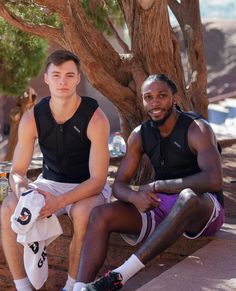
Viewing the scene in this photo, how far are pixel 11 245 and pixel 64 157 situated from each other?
0.69 metres

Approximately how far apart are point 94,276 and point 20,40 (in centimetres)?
616

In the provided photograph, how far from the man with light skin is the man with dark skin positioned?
0.19 m

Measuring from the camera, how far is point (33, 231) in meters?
4.19

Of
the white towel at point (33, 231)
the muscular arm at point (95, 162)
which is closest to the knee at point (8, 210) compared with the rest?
the white towel at point (33, 231)

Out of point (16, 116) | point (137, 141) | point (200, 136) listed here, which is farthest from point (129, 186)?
point (16, 116)

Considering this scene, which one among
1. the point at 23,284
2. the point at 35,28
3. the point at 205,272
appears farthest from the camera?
the point at 35,28

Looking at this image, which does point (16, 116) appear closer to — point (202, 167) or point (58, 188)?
point (58, 188)

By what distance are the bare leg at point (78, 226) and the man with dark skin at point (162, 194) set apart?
10cm

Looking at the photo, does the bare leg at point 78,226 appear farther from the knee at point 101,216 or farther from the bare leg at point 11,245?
the bare leg at point 11,245

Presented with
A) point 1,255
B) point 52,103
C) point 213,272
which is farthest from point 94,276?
point 1,255

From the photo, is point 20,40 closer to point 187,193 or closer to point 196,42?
point 196,42

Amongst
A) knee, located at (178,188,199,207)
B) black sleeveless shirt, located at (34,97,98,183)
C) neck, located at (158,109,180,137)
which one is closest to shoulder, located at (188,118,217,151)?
neck, located at (158,109,180,137)

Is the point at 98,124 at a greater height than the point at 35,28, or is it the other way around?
the point at 35,28

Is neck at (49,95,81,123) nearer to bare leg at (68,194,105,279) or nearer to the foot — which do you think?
bare leg at (68,194,105,279)
